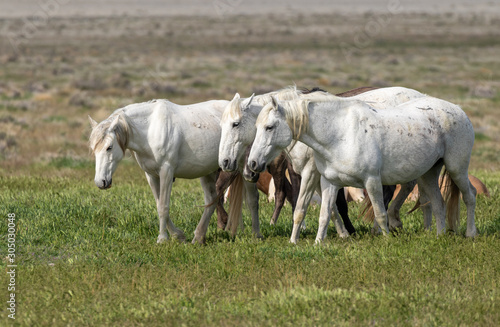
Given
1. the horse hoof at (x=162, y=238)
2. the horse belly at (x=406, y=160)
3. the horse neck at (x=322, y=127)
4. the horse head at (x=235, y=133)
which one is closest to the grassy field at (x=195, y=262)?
the horse hoof at (x=162, y=238)

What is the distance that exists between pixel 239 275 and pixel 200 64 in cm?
5023

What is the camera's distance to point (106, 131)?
7715mm

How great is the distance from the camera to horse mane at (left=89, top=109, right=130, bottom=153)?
7.69 meters

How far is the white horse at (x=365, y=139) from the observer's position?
7262mm

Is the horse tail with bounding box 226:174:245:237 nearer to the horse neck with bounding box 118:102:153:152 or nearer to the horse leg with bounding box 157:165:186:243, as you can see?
the horse leg with bounding box 157:165:186:243

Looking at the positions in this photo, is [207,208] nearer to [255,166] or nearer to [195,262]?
[195,262]

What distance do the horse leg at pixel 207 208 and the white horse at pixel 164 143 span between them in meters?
0.01

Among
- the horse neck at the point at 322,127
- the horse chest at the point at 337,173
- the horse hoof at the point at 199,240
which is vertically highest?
the horse neck at the point at 322,127

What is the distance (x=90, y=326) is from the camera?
5.38m

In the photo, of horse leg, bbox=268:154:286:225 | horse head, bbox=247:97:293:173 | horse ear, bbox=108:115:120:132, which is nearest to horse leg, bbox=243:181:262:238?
horse leg, bbox=268:154:286:225

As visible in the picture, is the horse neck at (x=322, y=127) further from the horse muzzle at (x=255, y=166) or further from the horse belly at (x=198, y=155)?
the horse belly at (x=198, y=155)

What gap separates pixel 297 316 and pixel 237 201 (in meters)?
3.57

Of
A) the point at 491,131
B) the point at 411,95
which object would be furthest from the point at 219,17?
the point at 411,95

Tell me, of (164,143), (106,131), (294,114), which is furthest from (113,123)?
(294,114)
